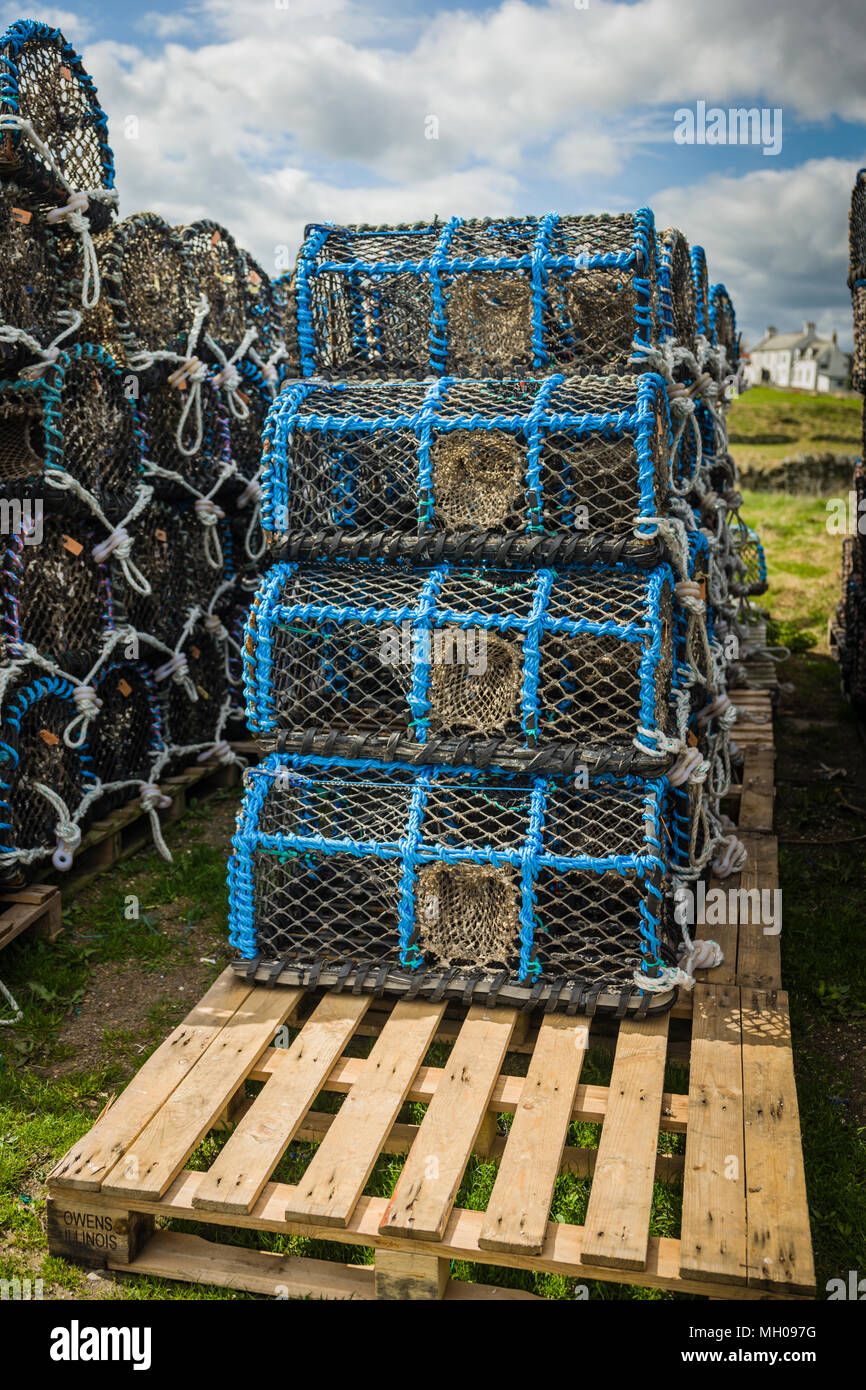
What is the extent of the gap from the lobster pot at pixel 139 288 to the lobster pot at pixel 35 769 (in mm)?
1330

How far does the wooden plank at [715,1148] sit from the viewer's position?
1893 mm

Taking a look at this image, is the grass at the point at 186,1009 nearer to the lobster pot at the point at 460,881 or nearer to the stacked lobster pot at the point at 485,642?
the lobster pot at the point at 460,881

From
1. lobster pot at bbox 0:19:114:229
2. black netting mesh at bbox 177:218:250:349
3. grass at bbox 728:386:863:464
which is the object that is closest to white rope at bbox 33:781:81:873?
lobster pot at bbox 0:19:114:229

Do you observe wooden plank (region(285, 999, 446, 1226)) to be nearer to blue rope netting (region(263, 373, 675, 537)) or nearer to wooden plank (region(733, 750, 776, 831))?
blue rope netting (region(263, 373, 675, 537))

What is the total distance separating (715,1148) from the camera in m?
2.18

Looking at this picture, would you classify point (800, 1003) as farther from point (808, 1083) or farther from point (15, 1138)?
point (15, 1138)

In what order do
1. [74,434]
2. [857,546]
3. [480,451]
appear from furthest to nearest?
1. [857,546]
2. [74,434]
3. [480,451]

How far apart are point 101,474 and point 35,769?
1.08 metres

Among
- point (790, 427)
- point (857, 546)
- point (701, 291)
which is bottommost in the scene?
point (857, 546)

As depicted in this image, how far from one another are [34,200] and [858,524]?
377cm

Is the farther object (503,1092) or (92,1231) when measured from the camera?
(503,1092)

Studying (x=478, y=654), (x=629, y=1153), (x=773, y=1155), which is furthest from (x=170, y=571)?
(x=773, y=1155)

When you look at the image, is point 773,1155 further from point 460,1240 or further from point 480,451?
point 480,451
